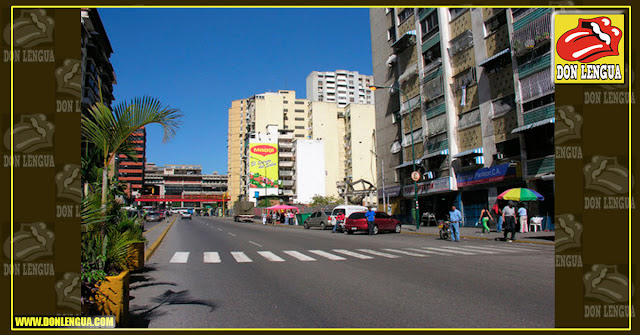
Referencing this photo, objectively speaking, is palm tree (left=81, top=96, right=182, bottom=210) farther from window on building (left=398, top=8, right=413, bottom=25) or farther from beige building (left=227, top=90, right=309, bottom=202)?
beige building (left=227, top=90, right=309, bottom=202)

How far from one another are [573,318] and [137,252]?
8.94 metres

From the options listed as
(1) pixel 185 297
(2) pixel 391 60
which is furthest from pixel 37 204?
(2) pixel 391 60

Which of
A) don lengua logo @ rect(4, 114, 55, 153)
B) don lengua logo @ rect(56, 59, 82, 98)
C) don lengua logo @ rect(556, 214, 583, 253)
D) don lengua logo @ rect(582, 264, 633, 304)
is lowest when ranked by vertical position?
don lengua logo @ rect(582, 264, 633, 304)

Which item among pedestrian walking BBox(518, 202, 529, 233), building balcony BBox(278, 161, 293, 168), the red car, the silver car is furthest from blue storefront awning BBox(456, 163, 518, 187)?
building balcony BBox(278, 161, 293, 168)

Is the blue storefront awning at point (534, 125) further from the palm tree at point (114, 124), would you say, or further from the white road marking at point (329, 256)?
the palm tree at point (114, 124)

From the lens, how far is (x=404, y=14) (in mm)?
40688

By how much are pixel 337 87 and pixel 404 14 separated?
392ft

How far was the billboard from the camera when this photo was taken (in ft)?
341

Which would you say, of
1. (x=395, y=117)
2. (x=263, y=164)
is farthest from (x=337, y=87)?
(x=395, y=117)

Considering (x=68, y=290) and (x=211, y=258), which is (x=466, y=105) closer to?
(x=211, y=258)

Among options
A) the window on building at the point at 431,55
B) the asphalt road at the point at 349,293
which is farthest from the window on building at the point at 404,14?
the asphalt road at the point at 349,293

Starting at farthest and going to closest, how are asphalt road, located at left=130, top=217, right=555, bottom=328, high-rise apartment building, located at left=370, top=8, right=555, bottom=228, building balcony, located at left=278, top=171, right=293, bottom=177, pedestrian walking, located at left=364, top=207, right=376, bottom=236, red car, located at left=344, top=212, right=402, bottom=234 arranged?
building balcony, located at left=278, top=171, right=293, bottom=177, red car, located at left=344, top=212, right=402, bottom=234, pedestrian walking, located at left=364, top=207, right=376, bottom=236, high-rise apartment building, located at left=370, top=8, right=555, bottom=228, asphalt road, located at left=130, top=217, right=555, bottom=328

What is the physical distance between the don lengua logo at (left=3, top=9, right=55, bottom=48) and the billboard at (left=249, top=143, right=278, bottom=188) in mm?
99661

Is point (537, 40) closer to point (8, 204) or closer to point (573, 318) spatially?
point (573, 318)
